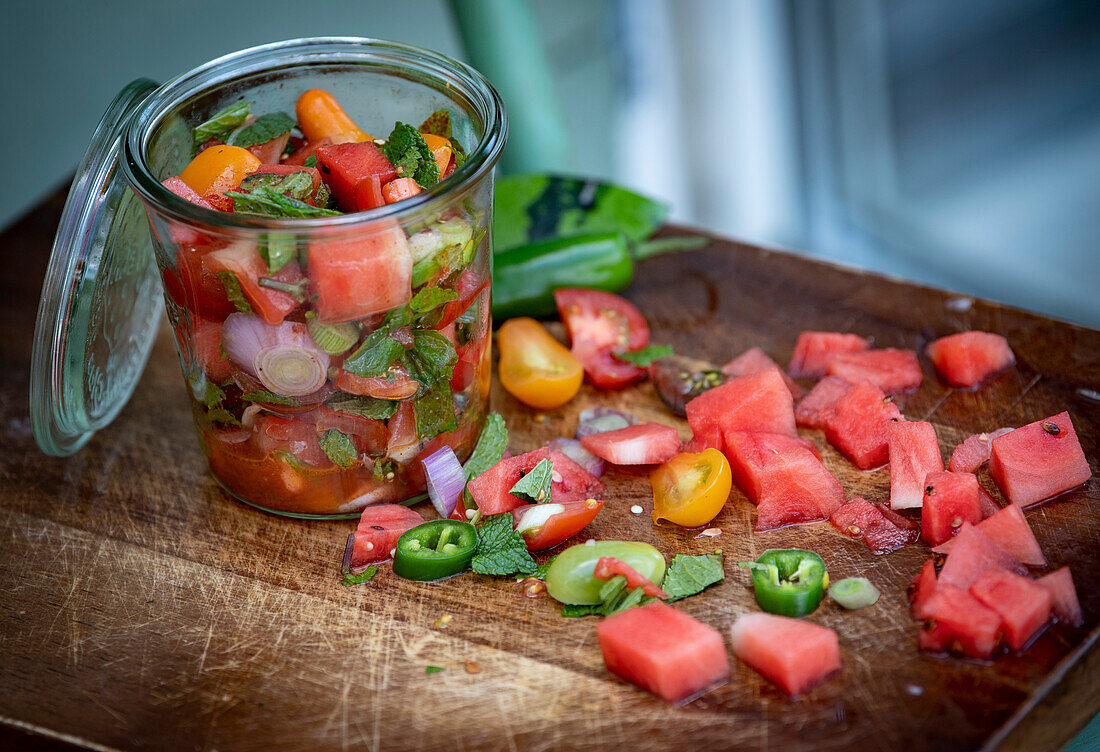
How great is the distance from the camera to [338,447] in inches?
55.7

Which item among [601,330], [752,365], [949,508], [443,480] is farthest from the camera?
[601,330]

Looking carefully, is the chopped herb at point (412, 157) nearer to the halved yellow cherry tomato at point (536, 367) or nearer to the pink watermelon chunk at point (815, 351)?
the halved yellow cherry tomato at point (536, 367)

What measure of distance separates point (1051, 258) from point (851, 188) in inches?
29.0

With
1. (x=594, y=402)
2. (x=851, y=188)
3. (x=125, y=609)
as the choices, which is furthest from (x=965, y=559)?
(x=851, y=188)

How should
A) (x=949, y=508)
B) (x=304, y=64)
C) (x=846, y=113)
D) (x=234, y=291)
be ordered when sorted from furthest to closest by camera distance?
(x=846, y=113)
(x=304, y=64)
(x=949, y=508)
(x=234, y=291)

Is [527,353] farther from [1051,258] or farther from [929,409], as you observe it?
[1051,258]

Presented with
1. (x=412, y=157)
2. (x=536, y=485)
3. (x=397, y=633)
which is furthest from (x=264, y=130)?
(x=397, y=633)

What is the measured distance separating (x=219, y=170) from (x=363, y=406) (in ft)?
1.27

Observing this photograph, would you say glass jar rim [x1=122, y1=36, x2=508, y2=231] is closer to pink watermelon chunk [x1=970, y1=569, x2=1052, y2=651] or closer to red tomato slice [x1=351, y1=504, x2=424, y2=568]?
red tomato slice [x1=351, y1=504, x2=424, y2=568]

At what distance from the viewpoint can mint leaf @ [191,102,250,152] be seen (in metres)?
1.58

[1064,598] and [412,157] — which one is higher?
[412,157]

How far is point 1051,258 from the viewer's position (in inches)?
136

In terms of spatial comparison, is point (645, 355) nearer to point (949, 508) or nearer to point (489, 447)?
point (489, 447)

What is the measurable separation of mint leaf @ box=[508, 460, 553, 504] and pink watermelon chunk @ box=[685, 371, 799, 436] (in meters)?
0.27
